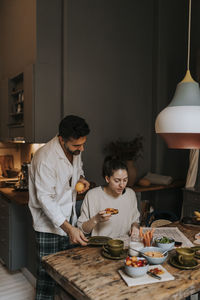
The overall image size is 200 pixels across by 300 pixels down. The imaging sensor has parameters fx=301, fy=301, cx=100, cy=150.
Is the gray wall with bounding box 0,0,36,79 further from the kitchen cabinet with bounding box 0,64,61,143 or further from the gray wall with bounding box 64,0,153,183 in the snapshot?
the gray wall with bounding box 64,0,153,183

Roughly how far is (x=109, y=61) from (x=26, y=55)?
110 centimetres

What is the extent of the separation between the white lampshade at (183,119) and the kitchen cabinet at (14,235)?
2.13 metres

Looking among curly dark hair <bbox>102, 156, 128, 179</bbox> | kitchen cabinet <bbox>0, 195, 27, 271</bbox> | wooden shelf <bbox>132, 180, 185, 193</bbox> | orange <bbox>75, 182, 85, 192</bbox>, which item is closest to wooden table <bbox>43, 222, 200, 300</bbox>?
curly dark hair <bbox>102, 156, 128, 179</bbox>

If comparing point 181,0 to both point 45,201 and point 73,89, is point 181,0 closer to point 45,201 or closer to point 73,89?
point 73,89

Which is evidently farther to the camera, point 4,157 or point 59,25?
point 4,157

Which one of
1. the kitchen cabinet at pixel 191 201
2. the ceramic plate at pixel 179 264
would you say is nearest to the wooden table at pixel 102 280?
the ceramic plate at pixel 179 264

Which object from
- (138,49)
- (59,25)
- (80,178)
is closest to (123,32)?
(138,49)

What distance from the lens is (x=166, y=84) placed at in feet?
15.2

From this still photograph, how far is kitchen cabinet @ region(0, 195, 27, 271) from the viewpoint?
3201 millimetres

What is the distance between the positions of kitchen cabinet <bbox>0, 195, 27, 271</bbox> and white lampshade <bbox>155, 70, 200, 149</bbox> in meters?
2.13

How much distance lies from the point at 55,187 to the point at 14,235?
4.15 feet

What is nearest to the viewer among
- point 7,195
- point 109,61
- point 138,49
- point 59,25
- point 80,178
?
point 80,178

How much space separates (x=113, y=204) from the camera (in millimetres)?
2334

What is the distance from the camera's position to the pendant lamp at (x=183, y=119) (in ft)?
4.83
